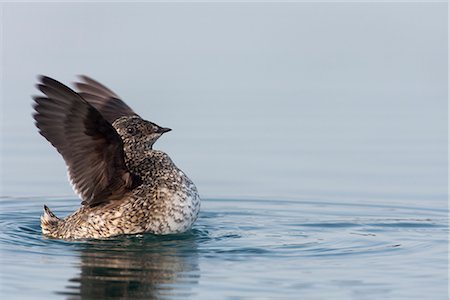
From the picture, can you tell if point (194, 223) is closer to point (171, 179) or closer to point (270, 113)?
point (171, 179)

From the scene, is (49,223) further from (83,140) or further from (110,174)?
(83,140)

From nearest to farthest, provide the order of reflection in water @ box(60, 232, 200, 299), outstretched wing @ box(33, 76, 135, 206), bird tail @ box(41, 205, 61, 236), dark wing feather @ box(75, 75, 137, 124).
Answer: reflection in water @ box(60, 232, 200, 299) → outstretched wing @ box(33, 76, 135, 206) → bird tail @ box(41, 205, 61, 236) → dark wing feather @ box(75, 75, 137, 124)

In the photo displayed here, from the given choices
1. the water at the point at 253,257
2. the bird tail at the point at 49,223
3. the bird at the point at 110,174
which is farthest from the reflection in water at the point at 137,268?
the bird tail at the point at 49,223

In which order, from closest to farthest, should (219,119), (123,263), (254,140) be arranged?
(123,263), (254,140), (219,119)

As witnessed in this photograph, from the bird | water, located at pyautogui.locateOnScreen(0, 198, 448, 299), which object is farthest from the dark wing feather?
water, located at pyautogui.locateOnScreen(0, 198, 448, 299)

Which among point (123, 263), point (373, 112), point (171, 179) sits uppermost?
point (373, 112)

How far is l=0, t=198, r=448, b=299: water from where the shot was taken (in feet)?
26.0

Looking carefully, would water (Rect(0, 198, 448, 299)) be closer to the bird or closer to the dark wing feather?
the bird

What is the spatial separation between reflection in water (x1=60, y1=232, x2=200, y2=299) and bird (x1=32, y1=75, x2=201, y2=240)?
184 mm

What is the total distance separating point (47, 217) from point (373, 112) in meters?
7.73

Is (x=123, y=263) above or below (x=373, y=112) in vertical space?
below

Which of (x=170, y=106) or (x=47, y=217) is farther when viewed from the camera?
(x=170, y=106)

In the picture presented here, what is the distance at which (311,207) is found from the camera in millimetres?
11383

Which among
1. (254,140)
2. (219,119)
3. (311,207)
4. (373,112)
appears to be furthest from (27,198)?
(373,112)
